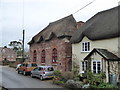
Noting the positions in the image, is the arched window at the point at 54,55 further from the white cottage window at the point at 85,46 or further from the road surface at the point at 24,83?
the road surface at the point at 24,83

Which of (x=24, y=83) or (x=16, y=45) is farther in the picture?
(x=16, y=45)

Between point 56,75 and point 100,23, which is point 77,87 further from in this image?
point 100,23

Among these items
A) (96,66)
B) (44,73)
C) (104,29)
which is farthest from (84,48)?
(44,73)

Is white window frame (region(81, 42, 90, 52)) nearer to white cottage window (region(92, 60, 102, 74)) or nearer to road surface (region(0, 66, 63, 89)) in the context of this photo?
white cottage window (region(92, 60, 102, 74))

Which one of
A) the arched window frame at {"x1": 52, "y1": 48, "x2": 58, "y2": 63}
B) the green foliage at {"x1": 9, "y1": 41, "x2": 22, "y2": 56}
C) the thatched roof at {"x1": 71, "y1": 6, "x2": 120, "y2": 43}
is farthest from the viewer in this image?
the green foliage at {"x1": 9, "y1": 41, "x2": 22, "y2": 56}

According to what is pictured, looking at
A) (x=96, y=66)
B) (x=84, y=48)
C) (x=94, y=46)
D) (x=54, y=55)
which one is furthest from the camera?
(x=54, y=55)

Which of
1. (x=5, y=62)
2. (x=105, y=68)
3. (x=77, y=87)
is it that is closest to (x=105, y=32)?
(x=105, y=68)

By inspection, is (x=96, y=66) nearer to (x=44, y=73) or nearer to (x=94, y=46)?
(x=94, y=46)

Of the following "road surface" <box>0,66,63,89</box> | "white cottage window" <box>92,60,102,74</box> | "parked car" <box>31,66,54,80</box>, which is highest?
"white cottage window" <box>92,60,102,74</box>

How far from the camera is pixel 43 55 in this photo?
30312 millimetres

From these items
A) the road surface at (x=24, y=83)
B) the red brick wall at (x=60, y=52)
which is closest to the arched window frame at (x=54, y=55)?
the red brick wall at (x=60, y=52)

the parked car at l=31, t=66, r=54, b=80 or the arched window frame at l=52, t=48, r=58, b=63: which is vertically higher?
the arched window frame at l=52, t=48, r=58, b=63

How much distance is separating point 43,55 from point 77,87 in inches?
705

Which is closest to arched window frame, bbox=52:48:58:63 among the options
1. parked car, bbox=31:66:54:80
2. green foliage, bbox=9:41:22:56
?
parked car, bbox=31:66:54:80
